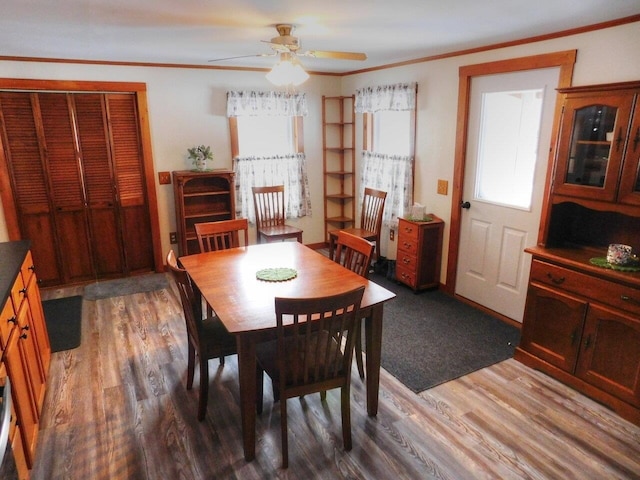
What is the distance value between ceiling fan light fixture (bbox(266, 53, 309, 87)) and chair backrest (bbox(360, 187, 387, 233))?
6.94ft

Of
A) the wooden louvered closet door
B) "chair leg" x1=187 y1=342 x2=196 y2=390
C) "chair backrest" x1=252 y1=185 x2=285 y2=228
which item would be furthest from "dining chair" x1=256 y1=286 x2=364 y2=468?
the wooden louvered closet door

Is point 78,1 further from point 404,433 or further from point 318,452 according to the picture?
point 404,433

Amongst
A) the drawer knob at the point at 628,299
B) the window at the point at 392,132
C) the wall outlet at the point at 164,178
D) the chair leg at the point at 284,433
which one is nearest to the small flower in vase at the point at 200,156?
the wall outlet at the point at 164,178

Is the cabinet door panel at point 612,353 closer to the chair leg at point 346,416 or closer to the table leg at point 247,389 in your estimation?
the chair leg at point 346,416

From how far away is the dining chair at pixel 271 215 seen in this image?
471cm

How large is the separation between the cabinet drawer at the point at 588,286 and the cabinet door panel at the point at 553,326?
0.20 ft

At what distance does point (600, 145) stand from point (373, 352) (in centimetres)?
179

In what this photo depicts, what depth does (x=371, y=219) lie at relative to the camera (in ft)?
15.7

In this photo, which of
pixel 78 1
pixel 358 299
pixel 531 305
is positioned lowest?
pixel 531 305

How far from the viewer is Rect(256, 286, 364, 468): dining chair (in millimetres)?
1855

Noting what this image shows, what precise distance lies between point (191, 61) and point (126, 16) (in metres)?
1.89

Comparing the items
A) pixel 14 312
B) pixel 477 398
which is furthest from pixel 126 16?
pixel 477 398

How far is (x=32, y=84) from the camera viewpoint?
3922 millimetres

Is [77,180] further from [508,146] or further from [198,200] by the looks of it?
[508,146]
